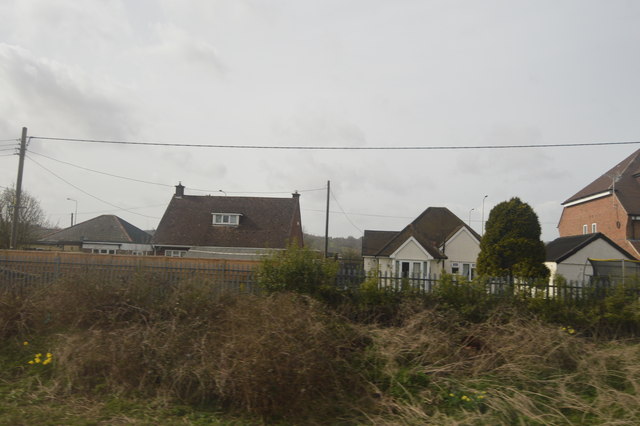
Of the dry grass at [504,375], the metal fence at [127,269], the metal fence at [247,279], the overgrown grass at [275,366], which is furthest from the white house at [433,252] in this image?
the overgrown grass at [275,366]

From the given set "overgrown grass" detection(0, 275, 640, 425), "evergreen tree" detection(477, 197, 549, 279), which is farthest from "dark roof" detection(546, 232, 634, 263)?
"overgrown grass" detection(0, 275, 640, 425)

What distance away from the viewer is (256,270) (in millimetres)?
9805

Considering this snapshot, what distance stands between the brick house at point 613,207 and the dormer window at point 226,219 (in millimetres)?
25575

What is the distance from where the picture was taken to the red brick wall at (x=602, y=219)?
27.1 metres

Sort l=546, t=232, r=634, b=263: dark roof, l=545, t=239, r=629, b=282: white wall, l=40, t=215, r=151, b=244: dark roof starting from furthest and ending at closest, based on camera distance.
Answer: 1. l=40, t=215, r=151, b=244: dark roof
2. l=545, t=239, r=629, b=282: white wall
3. l=546, t=232, r=634, b=263: dark roof

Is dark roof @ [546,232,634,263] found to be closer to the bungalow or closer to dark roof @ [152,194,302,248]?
dark roof @ [152,194,302,248]

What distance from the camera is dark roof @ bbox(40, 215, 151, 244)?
113ft

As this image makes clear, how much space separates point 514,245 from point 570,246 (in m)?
8.93

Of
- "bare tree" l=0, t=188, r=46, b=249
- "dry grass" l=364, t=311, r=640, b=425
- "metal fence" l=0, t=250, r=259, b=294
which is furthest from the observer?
"bare tree" l=0, t=188, r=46, b=249

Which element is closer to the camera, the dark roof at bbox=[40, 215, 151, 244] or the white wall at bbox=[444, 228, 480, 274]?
the white wall at bbox=[444, 228, 480, 274]

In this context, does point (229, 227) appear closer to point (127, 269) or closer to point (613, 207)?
point (127, 269)

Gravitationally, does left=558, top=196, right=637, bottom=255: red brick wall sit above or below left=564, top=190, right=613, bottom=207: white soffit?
below

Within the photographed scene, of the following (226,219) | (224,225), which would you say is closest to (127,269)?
(224,225)

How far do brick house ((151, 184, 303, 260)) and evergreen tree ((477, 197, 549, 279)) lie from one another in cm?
1787
